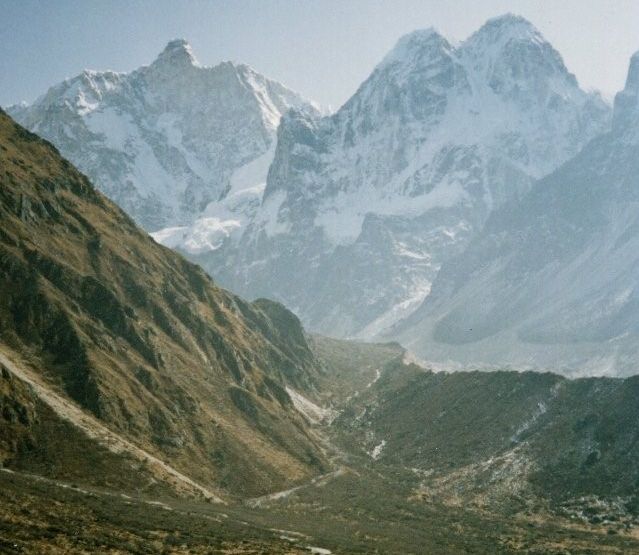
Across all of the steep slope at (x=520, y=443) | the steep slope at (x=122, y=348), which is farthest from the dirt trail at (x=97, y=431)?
the steep slope at (x=520, y=443)

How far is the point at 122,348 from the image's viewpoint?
15075cm

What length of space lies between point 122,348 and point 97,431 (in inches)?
1296

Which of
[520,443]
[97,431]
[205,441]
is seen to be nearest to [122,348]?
[205,441]

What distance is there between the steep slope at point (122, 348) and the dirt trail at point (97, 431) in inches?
15.5

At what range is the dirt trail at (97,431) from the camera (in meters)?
118

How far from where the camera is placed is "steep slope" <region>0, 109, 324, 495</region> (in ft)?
432

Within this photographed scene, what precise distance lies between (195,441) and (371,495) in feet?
109

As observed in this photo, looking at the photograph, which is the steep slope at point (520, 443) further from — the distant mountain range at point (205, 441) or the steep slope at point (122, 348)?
the steep slope at point (122, 348)

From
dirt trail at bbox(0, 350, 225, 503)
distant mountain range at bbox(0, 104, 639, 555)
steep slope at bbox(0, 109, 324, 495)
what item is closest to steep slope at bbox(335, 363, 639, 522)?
distant mountain range at bbox(0, 104, 639, 555)

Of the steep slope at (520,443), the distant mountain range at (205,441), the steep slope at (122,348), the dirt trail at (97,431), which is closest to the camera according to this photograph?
the distant mountain range at (205,441)

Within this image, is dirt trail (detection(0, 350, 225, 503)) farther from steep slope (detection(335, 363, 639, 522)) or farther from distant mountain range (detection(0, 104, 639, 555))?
steep slope (detection(335, 363, 639, 522))

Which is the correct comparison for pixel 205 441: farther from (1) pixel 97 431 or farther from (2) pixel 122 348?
(1) pixel 97 431

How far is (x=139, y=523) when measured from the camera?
288 ft

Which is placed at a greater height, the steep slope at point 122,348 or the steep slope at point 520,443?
the steep slope at point 122,348
